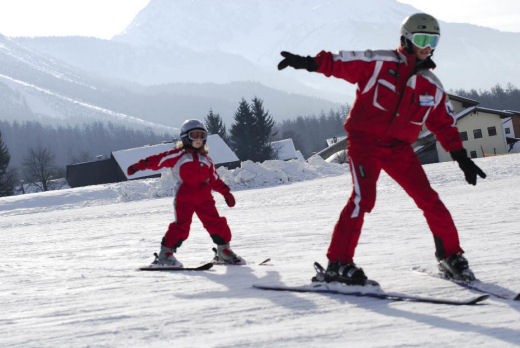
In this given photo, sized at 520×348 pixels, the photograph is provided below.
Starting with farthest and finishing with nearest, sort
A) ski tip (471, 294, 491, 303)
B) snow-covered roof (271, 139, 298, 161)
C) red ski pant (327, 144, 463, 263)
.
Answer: snow-covered roof (271, 139, 298, 161) → red ski pant (327, 144, 463, 263) → ski tip (471, 294, 491, 303)

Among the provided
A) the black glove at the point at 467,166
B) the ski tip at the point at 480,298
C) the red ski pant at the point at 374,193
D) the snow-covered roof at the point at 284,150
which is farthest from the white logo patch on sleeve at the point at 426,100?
the snow-covered roof at the point at 284,150

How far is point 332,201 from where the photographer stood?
41.8ft

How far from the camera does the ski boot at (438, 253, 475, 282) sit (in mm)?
3381

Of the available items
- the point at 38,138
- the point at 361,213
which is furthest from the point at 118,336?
the point at 38,138

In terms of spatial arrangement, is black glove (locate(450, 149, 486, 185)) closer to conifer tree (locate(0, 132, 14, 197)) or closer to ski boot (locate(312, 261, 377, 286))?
ski boot (locate(312, 261, 377, 286))

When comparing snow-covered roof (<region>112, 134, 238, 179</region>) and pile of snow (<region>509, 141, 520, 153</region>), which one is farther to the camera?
snow-covered roof (<region>112, 134, 238, 179</region>)

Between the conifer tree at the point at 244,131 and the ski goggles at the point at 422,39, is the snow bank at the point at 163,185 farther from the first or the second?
the conifer tree at the point at 244,131

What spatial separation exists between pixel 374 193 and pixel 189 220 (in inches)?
89.6

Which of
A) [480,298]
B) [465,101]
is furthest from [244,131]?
[480,298]

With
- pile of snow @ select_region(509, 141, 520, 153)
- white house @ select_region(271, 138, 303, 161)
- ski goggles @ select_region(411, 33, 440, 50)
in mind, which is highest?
white house @ select_region(271, 138, 303, 161)

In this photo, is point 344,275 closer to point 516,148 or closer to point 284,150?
point 516,148

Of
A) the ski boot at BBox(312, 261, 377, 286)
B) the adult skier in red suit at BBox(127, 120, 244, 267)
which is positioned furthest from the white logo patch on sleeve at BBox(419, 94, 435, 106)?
the adult skier in red suit at BBox(127, 120, 244, 267)

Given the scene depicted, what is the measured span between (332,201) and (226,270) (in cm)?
819

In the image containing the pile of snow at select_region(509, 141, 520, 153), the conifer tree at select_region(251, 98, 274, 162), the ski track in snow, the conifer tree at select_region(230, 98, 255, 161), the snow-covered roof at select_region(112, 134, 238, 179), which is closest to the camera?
the ski track in snow
